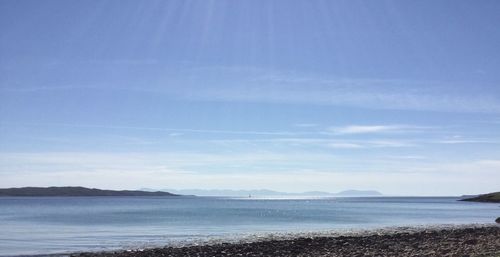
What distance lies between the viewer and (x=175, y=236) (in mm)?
50312

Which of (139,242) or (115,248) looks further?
(139,242)

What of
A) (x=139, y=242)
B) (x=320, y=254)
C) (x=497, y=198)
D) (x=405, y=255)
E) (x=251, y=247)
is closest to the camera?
(x=405, y=255)

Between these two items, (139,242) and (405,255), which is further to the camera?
(139,242)

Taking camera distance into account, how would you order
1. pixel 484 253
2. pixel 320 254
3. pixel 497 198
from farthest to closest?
pixel 497 198 → pixel 320 254 → pixel 484 253

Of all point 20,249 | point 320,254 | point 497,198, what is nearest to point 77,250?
point 20,249

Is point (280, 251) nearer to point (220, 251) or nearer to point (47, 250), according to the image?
A: point (220, 251)

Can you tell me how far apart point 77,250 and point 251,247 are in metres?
13.0

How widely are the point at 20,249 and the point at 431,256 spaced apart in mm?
29473

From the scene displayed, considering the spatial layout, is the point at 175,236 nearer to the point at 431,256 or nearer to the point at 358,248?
the point at 358,248

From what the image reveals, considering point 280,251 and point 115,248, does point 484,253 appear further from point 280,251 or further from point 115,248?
point 115,248

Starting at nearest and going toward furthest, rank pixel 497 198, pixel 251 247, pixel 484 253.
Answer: pixel 484 253 < pixel 251 247 < pixel 497 198

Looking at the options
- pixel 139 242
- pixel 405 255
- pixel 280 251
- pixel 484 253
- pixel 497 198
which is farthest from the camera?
pixel 497 198

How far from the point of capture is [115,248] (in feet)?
129

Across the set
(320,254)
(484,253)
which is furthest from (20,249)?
(484,253)
